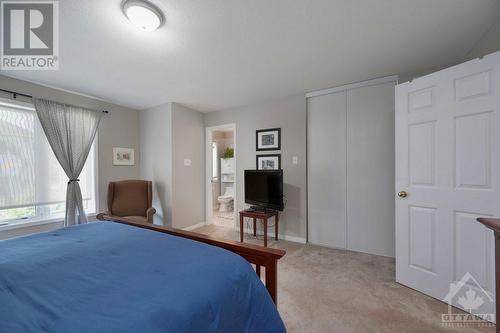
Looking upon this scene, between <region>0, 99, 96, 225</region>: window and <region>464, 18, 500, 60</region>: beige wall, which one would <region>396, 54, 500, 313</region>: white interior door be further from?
<region>0, 99, 96, 225</region>: window

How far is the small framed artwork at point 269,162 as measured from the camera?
11.6ft

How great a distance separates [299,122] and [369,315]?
256cm

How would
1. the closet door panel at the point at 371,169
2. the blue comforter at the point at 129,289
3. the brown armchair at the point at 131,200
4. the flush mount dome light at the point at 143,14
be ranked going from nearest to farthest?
the blue comforter at the point at 129,289, the flush mount dome light at the point at 143,14, the closet door panel at the point at 371,169, the brown armchair at the point at 131,200

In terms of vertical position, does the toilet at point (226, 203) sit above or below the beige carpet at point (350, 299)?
above

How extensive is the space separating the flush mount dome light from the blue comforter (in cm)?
162

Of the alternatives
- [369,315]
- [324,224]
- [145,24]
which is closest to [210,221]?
[324,224]

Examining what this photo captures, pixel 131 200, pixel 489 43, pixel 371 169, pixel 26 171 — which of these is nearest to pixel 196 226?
pixel 131 200

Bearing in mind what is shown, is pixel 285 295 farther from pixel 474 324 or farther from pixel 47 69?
pixel 47 69

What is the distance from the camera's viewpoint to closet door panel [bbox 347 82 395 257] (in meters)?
2.76

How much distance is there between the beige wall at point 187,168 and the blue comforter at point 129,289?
2.40m

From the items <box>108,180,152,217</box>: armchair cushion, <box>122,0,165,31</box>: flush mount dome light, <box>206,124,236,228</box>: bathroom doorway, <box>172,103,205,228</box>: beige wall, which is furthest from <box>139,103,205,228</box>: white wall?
<box>122,0,165,31</box>: flush mount dome light

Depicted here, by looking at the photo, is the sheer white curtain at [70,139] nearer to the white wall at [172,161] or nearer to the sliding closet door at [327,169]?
the white wall at [172,161]

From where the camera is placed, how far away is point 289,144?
345 centimetres

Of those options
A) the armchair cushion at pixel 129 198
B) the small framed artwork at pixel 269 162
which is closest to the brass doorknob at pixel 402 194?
the small framed artwork at pixel 269 162
